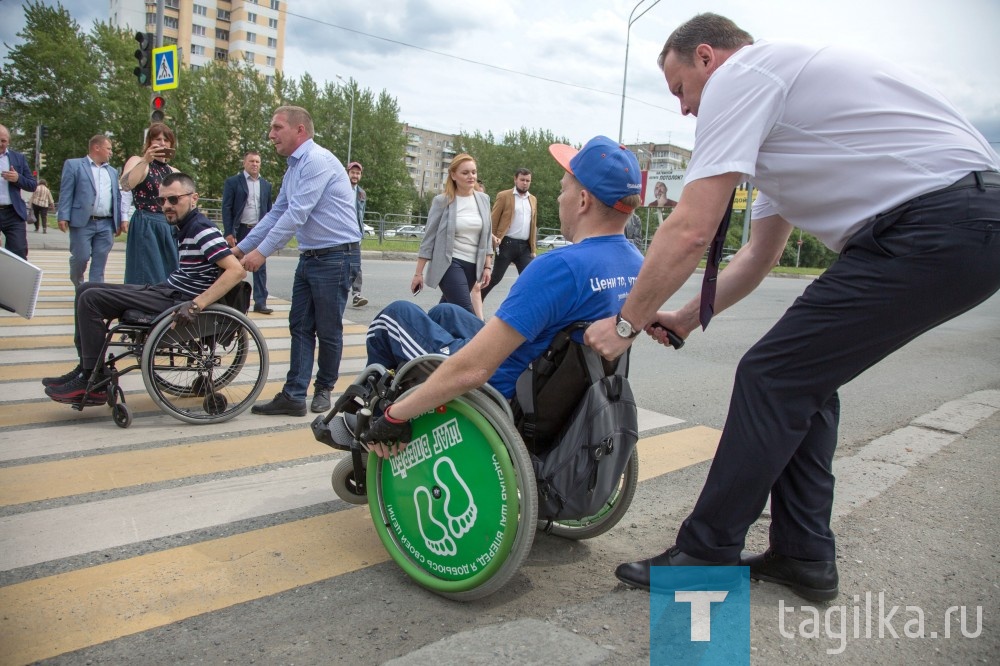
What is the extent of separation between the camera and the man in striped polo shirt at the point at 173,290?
425cm

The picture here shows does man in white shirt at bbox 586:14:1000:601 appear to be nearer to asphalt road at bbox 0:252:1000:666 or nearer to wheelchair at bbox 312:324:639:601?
wheelchair at bbox 312:324:639:601

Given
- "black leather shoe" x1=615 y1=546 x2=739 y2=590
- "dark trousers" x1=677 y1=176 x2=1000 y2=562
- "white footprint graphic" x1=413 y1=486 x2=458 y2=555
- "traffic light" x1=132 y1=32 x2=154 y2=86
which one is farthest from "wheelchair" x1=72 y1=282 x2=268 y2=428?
"traffic light" x1=132 y1=32 x2=154 y2=86

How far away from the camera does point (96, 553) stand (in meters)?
2.75

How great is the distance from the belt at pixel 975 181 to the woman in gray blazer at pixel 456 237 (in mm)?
4785

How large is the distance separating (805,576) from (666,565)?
1.59 feet

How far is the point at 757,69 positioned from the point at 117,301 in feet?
12.1

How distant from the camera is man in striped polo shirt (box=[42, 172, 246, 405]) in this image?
425 centimetres

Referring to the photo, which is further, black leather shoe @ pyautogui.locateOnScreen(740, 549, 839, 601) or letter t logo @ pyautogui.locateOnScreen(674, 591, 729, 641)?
black leather shoe @ pyautogui.locateOnScreen(740, 549, 839, 601)

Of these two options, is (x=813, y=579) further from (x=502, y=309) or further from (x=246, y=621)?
(x=246, y=621)

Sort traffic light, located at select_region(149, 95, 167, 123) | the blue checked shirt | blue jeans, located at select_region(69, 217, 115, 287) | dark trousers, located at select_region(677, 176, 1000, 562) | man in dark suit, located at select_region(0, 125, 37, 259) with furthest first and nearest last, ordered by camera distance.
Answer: traffic light, located at select_region(149, 95, 167, 123) < man in dark suit, located at select_region(0, 125, 37, 259) < blue jeans, located at select_region(69, 217, 115, 287) < the blue checked shirt < dark trousers, located at select_region(677, 176, 1000, 562)

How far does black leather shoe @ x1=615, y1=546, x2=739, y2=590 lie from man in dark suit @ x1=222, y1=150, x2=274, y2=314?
22.9ft

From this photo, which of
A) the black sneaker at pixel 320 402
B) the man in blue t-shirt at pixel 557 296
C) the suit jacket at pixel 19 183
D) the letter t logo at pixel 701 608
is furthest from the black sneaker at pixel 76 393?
the suit jacket at pixel 19 183

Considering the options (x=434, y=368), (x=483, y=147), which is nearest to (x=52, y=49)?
(x=434, y=368)

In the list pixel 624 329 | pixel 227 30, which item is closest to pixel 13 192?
pixel 624 329
